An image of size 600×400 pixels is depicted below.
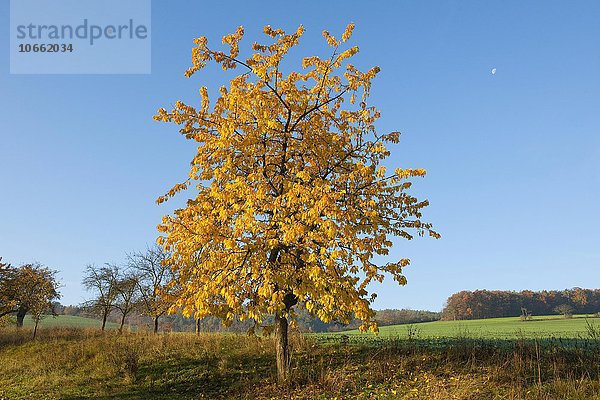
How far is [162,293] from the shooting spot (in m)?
13.7

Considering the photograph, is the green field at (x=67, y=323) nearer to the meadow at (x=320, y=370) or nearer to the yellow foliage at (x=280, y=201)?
the meadow at (x=320, y=370)

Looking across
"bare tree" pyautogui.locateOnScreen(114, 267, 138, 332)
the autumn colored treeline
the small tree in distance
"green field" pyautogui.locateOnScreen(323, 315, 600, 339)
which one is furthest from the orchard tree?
the small tree in distance

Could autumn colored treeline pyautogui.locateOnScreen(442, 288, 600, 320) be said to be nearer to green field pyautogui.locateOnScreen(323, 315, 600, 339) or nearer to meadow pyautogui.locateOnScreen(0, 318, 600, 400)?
green field pyautogui.locateOnScreen(323, 315, 600, 339)

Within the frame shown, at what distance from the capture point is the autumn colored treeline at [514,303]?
216 ft

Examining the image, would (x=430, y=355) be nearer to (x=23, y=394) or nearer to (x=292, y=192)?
(x=292, y=192)

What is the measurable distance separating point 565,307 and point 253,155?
6232 centimetres

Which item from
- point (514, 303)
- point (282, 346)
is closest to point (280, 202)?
point (282, 346)

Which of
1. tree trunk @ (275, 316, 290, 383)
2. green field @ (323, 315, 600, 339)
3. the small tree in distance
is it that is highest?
tree trunk @ (275, 316, 290, 383)

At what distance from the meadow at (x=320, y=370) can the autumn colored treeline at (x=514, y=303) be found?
51.9 meters

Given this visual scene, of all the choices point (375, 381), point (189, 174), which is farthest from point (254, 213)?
point (375, 381)

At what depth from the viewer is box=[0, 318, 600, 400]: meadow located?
12562 mm

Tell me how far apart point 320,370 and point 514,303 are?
6244 cm

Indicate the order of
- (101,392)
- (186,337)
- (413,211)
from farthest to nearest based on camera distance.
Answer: (186,337) → (101,392) → (413,211)

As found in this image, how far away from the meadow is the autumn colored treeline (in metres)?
51.9
